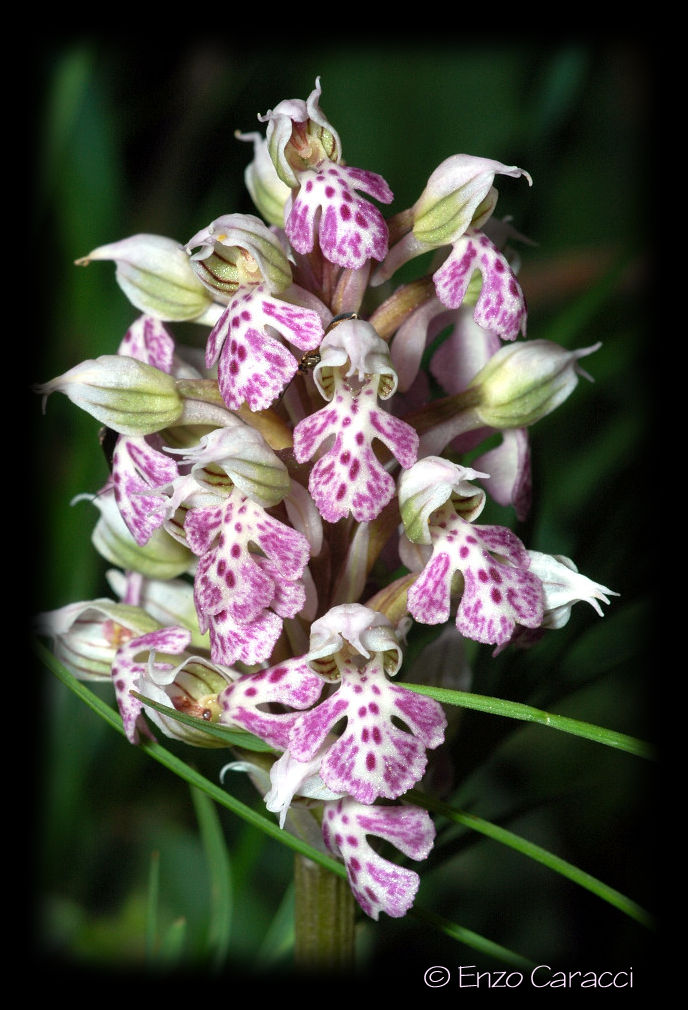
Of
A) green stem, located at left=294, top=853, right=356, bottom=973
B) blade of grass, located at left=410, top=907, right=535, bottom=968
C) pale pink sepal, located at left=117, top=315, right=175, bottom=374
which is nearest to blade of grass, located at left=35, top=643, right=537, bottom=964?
blade of grass, located at left=410, top=907, right=535, bottom=968

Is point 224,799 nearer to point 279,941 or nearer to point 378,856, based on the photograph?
point 378,856

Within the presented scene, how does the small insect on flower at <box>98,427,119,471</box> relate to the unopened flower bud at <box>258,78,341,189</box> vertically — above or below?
below

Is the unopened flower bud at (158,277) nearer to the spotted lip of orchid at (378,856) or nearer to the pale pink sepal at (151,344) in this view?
the pale pink sepal at (151,344)

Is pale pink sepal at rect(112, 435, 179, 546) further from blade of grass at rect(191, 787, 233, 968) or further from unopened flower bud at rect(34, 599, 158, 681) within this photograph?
blade of grass at rect(191, 787, 233, 968)

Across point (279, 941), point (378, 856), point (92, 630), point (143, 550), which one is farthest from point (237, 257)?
point (279, 941)

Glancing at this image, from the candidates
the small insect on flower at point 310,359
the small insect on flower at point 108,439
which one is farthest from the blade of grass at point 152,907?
the small insect on flower at point 310,359

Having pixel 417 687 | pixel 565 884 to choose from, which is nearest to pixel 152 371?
pixel 417 687
